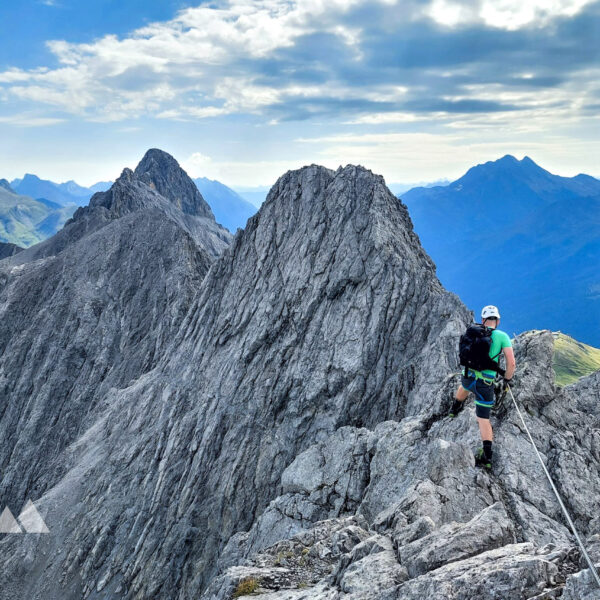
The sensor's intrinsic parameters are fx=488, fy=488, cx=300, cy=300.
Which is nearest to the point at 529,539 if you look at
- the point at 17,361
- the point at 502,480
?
the point at 502,480

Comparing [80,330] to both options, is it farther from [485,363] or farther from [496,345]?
[496,345]

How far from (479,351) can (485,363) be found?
0.45 meters

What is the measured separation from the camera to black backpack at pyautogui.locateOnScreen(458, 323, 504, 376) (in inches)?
646

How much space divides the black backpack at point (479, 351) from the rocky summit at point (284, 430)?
3110 mm

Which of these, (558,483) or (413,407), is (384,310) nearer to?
(413,407)

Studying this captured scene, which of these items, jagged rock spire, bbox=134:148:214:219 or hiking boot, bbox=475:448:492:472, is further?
jagged rock spire, bbox=134:148:214:219

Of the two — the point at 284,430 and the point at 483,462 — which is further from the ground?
the point at 483,462

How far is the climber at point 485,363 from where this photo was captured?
1638 cm
